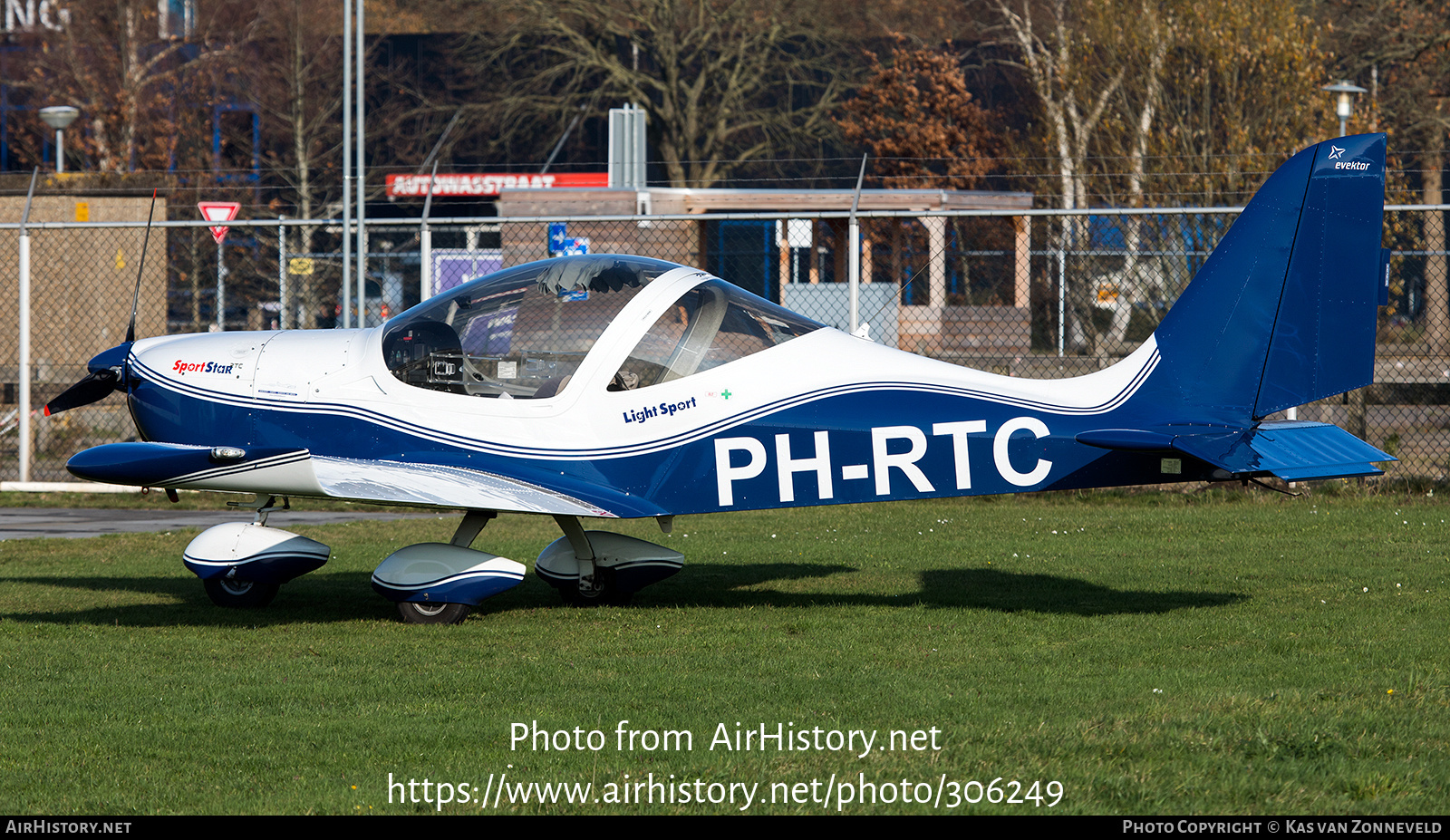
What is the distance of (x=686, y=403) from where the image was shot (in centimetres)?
800

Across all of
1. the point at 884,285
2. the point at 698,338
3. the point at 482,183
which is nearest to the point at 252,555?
the point at 698,338

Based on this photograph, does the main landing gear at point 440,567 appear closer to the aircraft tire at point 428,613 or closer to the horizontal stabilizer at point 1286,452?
the aircraft tire at point 428,613

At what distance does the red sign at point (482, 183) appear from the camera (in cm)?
4062

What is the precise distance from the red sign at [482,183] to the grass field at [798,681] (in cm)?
3063

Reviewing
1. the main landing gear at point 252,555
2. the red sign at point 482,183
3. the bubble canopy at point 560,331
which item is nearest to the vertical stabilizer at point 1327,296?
the bubble canopy at point 560,331

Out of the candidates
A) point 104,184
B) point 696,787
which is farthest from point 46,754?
point 104,184

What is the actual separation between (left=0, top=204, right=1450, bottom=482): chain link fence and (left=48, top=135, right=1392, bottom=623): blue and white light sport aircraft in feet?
16.2

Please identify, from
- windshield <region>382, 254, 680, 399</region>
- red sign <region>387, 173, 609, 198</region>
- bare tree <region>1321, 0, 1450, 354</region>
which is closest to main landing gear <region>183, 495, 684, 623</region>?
windshield <region>382, 254, 680, 399</region>

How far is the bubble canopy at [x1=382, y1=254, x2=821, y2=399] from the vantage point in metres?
8.08

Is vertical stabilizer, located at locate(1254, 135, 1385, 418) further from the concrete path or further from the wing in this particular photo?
the concrete path

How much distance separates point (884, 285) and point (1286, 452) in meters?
10.6

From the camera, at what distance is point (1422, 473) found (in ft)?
44.0

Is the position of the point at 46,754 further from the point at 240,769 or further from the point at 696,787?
the point at 696,787

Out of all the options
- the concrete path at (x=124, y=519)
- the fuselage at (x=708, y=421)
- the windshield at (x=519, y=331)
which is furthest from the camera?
the concrete path at (x=124, y=519)
